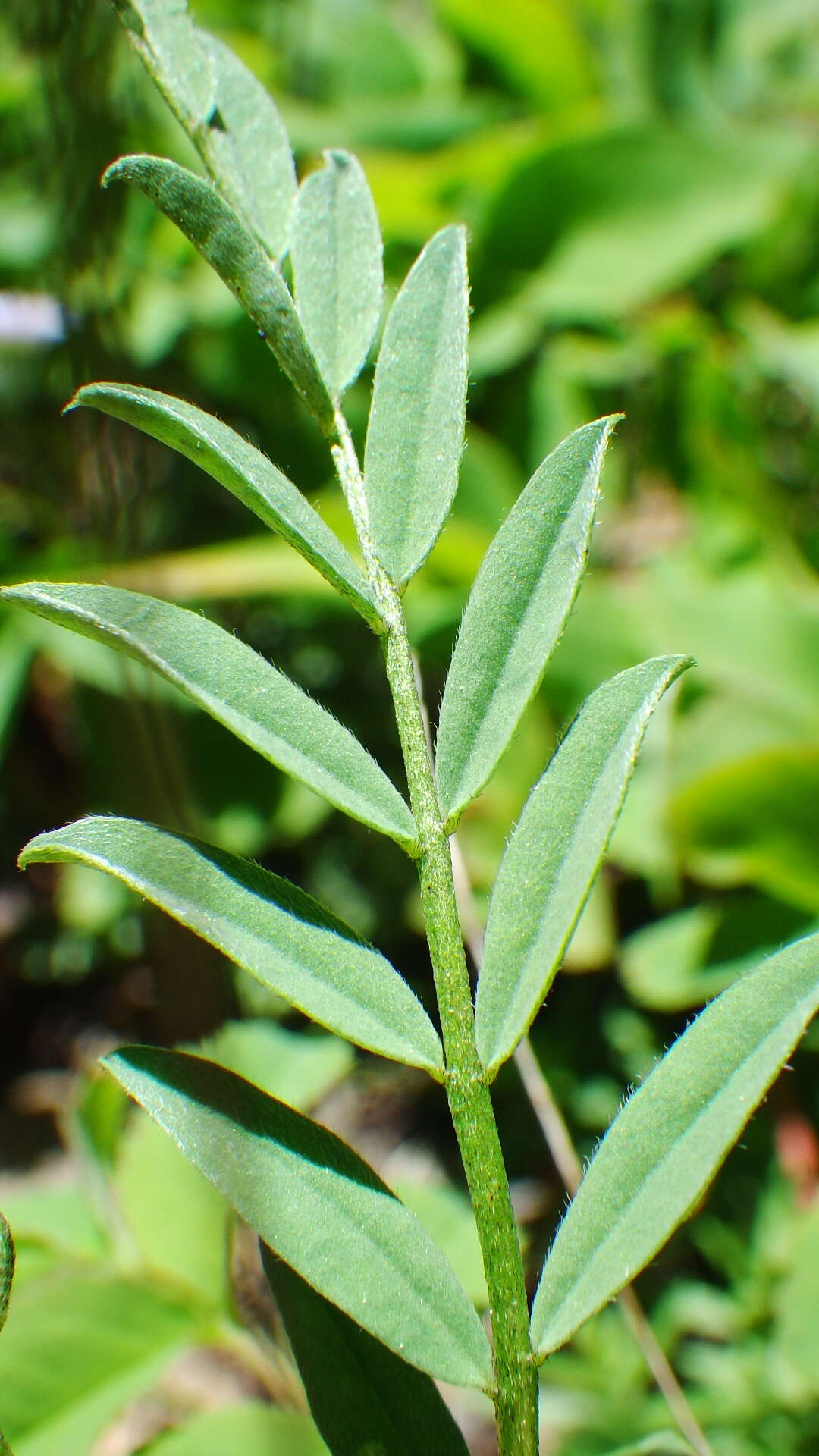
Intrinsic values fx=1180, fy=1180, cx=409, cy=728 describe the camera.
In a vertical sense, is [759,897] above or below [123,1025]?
above

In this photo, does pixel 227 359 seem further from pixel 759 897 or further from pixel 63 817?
pixel 759 897

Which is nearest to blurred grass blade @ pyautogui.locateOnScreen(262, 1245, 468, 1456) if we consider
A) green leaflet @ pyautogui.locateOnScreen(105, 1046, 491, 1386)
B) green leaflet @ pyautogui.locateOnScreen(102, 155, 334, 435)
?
green leaflet @ pyautogui.locateOnScreen(105, 1046, 491, 1386)

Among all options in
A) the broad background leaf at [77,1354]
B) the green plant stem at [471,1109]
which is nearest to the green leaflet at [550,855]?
the green plant stem at [471,1109]

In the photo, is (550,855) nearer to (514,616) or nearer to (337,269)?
(514,616)

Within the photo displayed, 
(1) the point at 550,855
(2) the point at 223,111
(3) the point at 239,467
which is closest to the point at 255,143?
(2) the point at 223,111

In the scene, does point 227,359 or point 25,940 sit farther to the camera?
point 25,940

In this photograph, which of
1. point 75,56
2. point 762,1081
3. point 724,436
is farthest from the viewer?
point 724,436

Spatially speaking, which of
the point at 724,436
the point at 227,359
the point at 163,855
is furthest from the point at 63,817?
the point at 163,855
